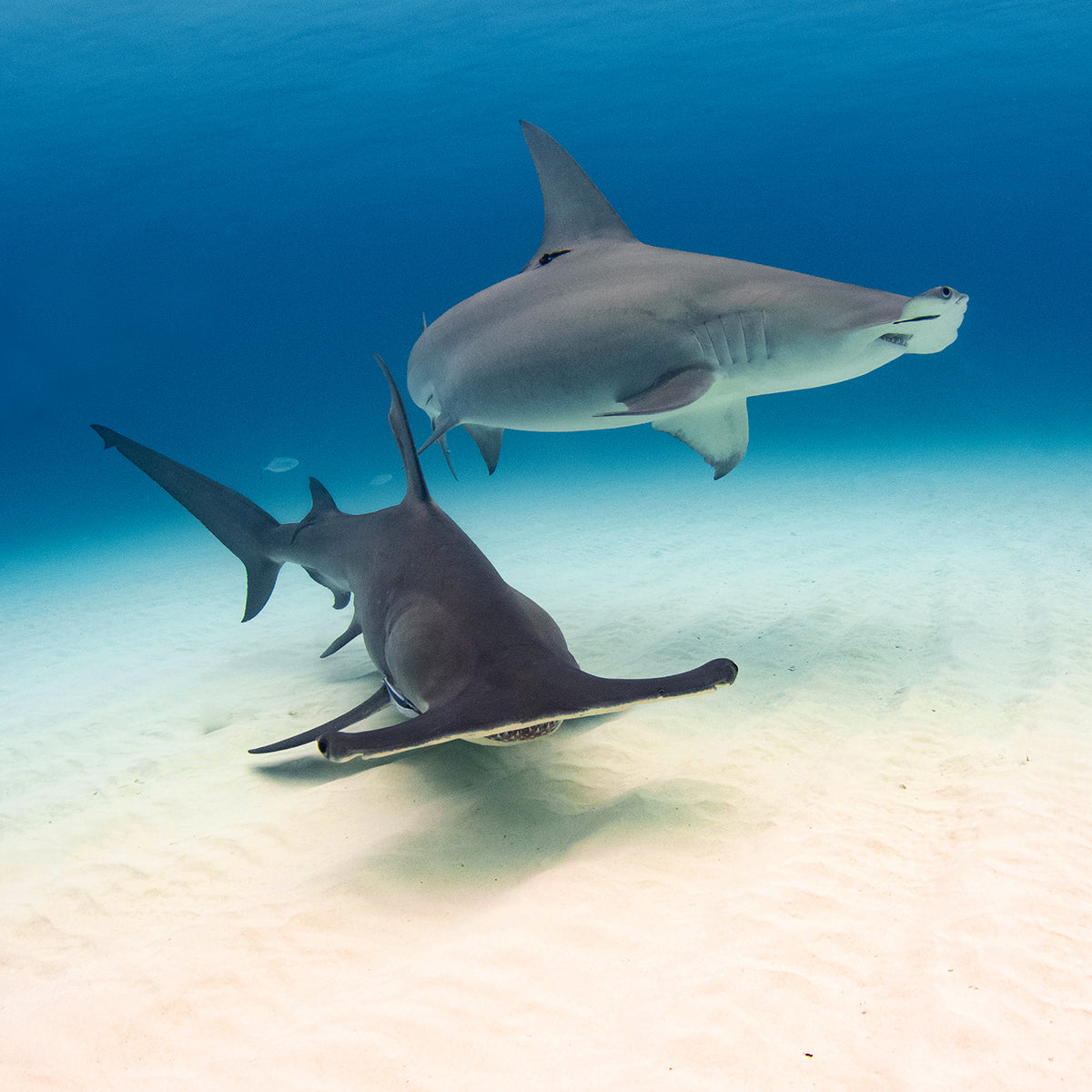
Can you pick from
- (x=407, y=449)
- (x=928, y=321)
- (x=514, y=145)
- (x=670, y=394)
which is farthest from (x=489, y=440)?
(x=514, y=145)

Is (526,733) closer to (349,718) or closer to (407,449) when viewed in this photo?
(349,718)

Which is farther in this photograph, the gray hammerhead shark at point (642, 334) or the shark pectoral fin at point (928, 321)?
the gray hammerhead shark at point (642, 334)

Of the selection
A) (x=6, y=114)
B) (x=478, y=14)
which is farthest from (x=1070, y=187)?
(x=6, y=114)

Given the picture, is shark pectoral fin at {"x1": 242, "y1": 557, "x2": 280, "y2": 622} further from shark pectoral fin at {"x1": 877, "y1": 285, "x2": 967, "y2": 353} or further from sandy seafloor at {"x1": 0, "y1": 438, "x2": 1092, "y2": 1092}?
shark pectoral fin at {"x1": 877, "y1": 285, "x2": 967, "y2": 353}

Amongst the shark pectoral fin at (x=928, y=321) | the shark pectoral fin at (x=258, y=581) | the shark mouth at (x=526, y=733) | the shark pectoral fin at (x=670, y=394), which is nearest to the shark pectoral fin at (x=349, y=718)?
the shark mouth at (x=526, y=733)

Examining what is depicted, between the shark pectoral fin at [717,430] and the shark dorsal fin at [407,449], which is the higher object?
the shark dorsal fin at [407,449]

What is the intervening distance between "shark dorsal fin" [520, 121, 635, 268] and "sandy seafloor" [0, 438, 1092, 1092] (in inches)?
126

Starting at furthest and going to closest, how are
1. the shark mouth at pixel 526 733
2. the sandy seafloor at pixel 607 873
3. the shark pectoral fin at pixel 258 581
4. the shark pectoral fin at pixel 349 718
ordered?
the shark pectoral fin at pixel 258 581, the shark pectoral fin at pixel 349 718, the shark mouth at pixel 526 733, the sandy seafloor at pixel 607 873

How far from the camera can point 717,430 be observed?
492cm

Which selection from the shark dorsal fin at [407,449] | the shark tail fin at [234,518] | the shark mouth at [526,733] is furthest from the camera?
the shark tail fin at [234,518]

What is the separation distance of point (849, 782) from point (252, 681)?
489cm

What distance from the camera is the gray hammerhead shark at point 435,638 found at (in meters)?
2.34

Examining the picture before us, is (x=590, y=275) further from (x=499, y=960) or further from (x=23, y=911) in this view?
(x=23, y=911)

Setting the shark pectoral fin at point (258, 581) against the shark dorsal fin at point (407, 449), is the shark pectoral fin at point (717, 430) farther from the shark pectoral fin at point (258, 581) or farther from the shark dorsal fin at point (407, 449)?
the shark pectoral fin at point (258, 581)
